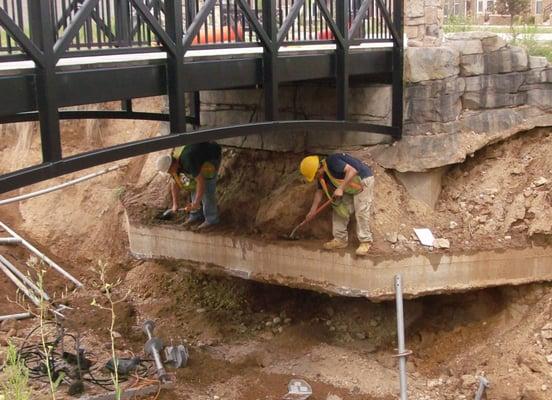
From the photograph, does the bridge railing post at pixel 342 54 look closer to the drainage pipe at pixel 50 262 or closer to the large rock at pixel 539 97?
Result: the large rock at pixel 539 97

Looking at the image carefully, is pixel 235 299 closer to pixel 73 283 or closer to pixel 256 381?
pixel 256 381

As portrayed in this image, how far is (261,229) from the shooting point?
10.5 metres

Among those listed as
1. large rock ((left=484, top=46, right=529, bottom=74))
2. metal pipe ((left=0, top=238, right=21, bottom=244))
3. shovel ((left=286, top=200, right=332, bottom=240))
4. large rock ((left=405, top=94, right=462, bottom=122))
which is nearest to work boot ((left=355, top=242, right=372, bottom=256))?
shovel ((left=286, top=200, right=332, bottom=240))

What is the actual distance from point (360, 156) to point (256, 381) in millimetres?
3190

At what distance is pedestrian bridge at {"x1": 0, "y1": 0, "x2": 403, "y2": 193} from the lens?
18.6ft

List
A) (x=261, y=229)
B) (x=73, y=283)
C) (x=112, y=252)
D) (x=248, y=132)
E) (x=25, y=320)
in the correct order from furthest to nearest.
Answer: (x=112, y=252) < (x=73, y=283) < (x=25, y=320) < (x=261, y=229) < (x=248, y=132)

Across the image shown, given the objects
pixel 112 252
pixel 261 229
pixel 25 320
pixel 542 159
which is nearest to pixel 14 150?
pixel 112 252

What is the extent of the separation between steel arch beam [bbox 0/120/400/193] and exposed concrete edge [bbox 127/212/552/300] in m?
1.76

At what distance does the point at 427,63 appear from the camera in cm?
996

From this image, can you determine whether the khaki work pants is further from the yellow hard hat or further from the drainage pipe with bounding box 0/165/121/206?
the drainage pipe with bounding box 0/165/121/206

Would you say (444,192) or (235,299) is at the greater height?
(444,192)

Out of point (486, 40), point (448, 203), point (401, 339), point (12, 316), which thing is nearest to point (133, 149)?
point (401, 339)

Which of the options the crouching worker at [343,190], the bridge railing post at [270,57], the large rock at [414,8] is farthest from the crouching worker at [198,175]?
the large rock at [414,8]

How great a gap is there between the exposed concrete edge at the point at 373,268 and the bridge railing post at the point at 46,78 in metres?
4.63
